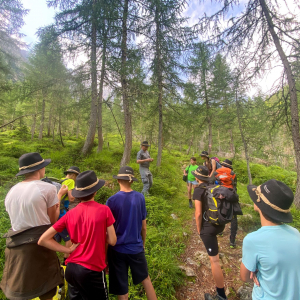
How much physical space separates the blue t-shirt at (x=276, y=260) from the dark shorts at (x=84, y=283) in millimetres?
1806

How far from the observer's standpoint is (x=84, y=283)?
5.92ft

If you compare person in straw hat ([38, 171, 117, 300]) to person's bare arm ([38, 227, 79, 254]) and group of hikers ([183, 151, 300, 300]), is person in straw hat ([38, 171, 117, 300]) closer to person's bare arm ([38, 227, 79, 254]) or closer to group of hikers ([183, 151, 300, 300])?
person's bare arm ([38, 227, 79, 254])

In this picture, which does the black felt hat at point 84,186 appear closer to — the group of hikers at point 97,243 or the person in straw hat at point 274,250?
the group of hikers at point 97,243

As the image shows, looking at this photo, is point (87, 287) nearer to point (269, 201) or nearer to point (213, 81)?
point (269, 201)

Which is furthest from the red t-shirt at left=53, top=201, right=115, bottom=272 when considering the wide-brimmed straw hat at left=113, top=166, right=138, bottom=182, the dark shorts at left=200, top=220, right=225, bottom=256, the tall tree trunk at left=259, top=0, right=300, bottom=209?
the tall tree trunk at left=259, top=0, right=300, bottom=209

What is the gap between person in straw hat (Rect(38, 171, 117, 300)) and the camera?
1821 mm

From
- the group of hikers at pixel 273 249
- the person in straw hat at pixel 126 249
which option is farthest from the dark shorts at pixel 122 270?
the group of hikers at pixel 273 249

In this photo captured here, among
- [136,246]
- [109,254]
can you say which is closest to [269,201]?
[136,246]

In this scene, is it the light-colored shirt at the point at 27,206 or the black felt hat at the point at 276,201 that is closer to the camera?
the black felt hat at the point at 276,201

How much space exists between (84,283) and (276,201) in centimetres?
241

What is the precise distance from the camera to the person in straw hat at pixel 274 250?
1.31m

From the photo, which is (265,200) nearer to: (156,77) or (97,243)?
(97,243)

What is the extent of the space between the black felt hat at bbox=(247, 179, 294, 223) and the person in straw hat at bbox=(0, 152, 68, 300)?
2787 mm

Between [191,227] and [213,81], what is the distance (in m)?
15.7
